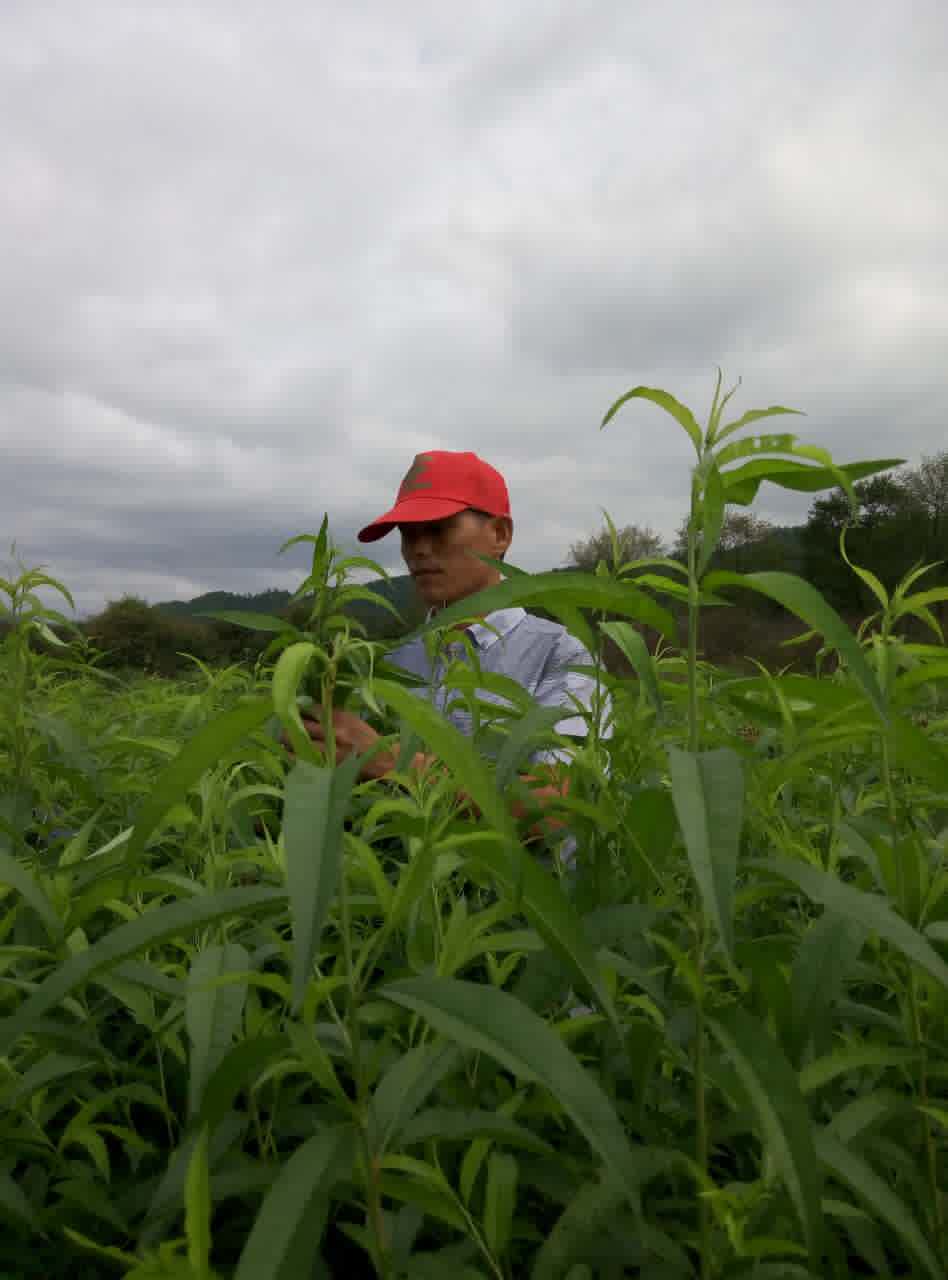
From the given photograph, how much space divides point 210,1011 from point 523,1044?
36 cm

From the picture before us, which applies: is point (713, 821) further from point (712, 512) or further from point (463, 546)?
point (463, 546)

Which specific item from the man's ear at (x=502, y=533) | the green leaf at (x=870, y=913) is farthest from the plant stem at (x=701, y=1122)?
the man's ear at (x=502, y=533)

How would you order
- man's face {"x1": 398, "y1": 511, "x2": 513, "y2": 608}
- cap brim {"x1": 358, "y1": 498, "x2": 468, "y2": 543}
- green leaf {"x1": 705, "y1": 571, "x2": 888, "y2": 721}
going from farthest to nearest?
man's face {"x1": 398, "y1": 511, "x2": 513, "y2": 608}
cap brim {"x1": 358, "y1": 498, "x2": 468, "y2": 543}
green leaf {"x1": 705, "y1": 571, "x2": 888, "y2": 721}

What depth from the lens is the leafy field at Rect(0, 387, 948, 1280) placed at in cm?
63

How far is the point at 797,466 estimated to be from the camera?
31.7 inches

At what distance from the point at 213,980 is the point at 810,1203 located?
533 millimetres

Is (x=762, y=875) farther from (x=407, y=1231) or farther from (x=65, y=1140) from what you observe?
(x=65, y=1140)

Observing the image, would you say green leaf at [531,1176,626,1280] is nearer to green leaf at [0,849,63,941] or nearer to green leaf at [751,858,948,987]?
green leaf at [751,858,948,987]

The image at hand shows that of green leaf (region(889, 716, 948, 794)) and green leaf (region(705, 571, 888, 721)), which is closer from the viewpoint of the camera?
green leaf (region(705, 571, 888, 721))

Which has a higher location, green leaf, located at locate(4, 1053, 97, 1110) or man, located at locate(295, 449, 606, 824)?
man, located at locate(295, 449, 606, 824)

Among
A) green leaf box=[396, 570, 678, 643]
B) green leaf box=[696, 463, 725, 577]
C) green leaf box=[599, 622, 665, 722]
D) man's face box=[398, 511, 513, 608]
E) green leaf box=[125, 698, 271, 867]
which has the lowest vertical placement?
green leaf box=[125, 698, 271, 867]

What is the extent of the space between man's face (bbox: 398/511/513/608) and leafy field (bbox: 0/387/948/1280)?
2104 mm

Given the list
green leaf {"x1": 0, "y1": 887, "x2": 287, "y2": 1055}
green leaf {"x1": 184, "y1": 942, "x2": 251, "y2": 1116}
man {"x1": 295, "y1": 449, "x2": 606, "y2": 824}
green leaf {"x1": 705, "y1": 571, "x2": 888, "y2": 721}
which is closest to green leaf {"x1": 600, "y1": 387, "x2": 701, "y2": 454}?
green leaf {"x1": 705, "y1": 571, "x2": 888, "y2": 721}

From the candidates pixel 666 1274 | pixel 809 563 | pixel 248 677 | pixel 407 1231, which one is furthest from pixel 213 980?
pixel 809 563
